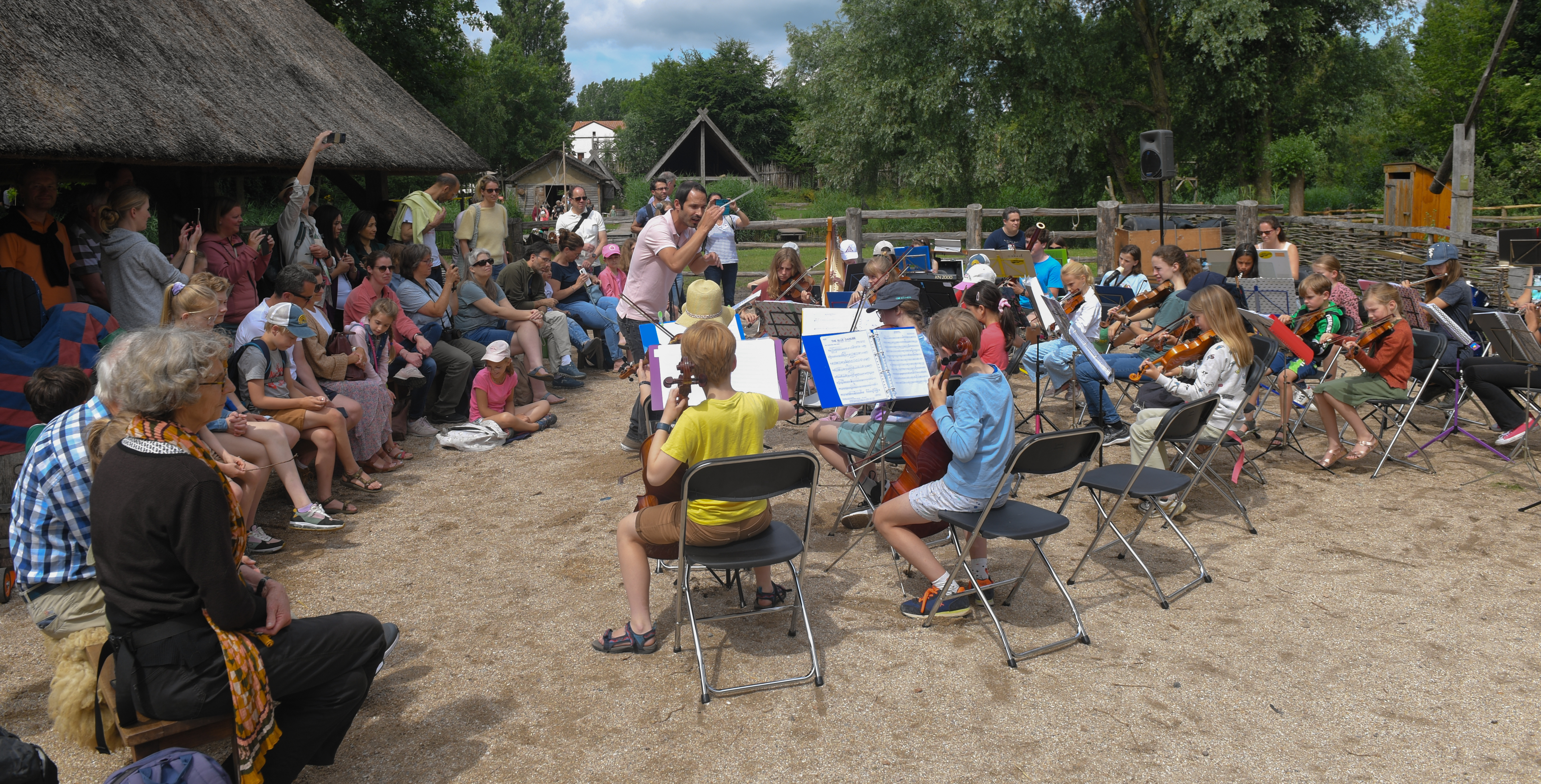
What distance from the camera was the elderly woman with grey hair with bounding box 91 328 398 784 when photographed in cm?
249

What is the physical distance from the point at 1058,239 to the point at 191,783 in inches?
941

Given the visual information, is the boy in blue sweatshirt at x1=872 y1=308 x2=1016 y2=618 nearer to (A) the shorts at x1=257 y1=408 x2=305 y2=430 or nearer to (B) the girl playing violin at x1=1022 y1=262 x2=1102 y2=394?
(B) the girl playing violin at x1=1022 y1=262 x2=1102 y2=394

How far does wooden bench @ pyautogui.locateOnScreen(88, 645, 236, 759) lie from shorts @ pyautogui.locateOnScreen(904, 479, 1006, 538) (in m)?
2.57

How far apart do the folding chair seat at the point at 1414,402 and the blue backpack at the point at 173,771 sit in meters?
6.54

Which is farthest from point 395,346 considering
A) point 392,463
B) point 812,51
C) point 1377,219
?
point 812,51

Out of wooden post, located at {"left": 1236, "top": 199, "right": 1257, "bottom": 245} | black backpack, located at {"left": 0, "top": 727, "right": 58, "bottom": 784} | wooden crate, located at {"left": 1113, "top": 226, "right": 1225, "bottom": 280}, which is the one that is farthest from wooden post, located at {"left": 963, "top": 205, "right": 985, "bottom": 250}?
black backpack, located at {"left": 0, "top": 727, "right": 58, "bottom": 784}

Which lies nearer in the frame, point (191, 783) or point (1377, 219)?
point (191, 783)

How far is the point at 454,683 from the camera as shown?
3.71 m

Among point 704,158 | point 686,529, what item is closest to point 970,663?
point 686,529

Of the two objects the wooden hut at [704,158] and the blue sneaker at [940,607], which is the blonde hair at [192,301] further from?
the wooden hut at [704,158]

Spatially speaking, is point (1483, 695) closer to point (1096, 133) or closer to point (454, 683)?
point (454, 683)

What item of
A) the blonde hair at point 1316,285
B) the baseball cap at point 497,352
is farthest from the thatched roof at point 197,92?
the blonde hair at point 1316,285

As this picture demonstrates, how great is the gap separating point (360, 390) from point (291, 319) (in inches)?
30.4

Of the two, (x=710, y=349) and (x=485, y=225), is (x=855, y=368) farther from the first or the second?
(x=485, y=225)
